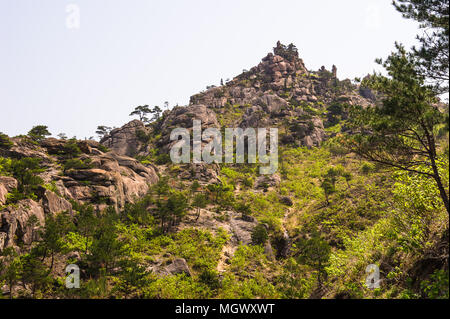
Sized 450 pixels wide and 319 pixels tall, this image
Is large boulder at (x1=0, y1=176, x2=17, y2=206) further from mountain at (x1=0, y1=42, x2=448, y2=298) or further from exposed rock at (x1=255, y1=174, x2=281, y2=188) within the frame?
exposed rock at (x1=255, y1=174, x2=281, y2=188)

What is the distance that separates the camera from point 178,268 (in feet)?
80.8

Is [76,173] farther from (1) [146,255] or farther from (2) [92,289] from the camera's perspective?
(2) [92,289]

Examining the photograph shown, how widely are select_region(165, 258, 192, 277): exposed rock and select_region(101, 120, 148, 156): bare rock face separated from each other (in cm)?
5963

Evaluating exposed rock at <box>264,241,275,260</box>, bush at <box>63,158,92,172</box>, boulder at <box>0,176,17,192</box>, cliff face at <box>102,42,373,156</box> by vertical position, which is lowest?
exposed rock at <box>264,241,275,260</box>

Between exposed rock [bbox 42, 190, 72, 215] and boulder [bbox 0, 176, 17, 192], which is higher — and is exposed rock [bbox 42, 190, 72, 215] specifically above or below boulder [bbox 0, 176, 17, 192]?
below

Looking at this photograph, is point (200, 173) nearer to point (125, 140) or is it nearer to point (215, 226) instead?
point (215, 226)

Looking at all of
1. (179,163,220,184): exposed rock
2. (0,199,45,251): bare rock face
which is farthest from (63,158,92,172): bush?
(179,163,220,184): exposed rock

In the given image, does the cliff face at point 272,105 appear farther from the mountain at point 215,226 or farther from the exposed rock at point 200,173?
the exposed rock at point 200,173

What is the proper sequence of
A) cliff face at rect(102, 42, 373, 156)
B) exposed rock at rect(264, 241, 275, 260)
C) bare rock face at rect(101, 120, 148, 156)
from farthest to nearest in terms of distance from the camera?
bare rock face at rect(101, 120, 148, 156)
cliff face at rect(102, 42, 373, 156)
exposed rock at rect(264, 241, 275, 260)

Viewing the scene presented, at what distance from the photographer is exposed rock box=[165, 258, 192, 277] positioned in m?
24.3

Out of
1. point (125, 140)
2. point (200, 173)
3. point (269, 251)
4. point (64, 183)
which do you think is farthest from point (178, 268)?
point (125, 140)

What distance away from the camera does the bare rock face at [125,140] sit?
265 ft

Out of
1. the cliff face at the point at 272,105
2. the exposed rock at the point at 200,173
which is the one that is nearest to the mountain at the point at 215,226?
the exposed rock at the point at 200,173

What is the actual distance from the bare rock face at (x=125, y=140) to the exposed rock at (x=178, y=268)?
5963 cm
